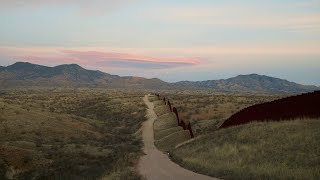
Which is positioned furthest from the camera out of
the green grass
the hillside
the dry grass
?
the dry grass

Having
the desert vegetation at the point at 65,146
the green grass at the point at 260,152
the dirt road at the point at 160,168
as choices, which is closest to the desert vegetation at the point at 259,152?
the green grass at the point at 260,152

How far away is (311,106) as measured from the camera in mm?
29797

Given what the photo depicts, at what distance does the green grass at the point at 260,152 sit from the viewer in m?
20.2

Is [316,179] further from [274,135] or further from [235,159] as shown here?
[274,135]

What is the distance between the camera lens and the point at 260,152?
23.6 meters

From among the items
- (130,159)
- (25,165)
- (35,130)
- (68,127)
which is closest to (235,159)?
(130,159)

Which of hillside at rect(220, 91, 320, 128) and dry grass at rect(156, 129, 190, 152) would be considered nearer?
hillside at rect(220, 91, 320, 128)

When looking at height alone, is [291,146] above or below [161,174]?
above

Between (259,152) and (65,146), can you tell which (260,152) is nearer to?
(259,152)

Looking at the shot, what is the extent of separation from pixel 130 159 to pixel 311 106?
12456 mm

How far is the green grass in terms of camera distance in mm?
20188

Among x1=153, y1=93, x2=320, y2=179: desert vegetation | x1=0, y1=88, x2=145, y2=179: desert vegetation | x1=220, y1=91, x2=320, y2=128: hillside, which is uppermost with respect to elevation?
x1=220, y1=91, x2=320, y2=128: hillside

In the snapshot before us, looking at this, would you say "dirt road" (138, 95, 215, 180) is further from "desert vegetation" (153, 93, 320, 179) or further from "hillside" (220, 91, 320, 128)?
"hillside" (220, 91, 320, 128)

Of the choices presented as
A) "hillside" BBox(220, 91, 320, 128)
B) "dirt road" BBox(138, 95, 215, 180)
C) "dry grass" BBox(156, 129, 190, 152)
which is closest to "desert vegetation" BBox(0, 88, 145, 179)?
"dirt road" BBox(138, 95, 215, 180)
